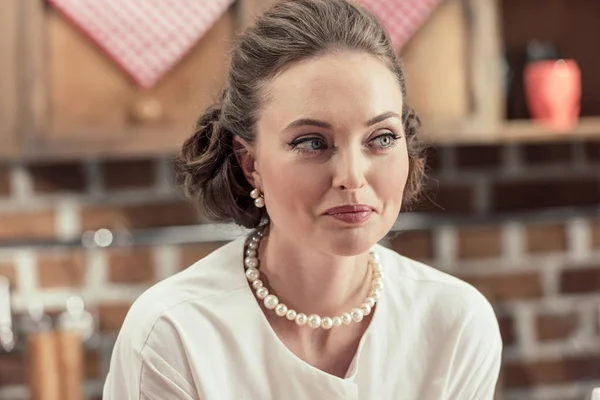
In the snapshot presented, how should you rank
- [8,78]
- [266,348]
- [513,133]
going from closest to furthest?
[266,348] < [8,78] < [513,133]

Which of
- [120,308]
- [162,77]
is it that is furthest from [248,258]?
[120,308]

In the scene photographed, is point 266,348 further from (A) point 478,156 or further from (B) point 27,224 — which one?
(A) point 478,156

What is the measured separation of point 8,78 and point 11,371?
2.25ft

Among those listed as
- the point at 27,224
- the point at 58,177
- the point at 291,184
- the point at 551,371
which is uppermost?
the point at 291,184

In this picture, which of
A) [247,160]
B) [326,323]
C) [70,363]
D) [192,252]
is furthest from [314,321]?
[192,252]

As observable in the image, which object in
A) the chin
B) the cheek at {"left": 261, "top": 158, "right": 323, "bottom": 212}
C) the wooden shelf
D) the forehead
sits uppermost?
the forehead

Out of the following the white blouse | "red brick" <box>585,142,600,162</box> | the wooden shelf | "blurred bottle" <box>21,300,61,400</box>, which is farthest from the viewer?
"red brick" <box>585,142,600,162</box>

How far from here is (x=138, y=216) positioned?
2.15m

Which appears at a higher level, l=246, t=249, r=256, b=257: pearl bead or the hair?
the hair

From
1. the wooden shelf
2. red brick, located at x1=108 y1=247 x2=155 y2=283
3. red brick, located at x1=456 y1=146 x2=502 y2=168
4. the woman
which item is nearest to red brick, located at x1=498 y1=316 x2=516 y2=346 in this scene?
red brick, located at x1=456 y1=146 x2=502 y2=168

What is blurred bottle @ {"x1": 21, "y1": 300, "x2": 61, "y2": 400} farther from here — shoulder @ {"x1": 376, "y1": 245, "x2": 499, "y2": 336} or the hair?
shoulder @ {"x1": 376, "y1": 245, "x2": 499, "y2": 336}

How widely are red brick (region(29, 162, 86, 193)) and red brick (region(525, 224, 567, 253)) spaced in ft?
3.70

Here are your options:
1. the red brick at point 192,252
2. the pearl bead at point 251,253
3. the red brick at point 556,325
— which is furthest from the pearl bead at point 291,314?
the red brick at point 556,325

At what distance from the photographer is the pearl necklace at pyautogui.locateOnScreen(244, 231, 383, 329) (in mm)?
1204
